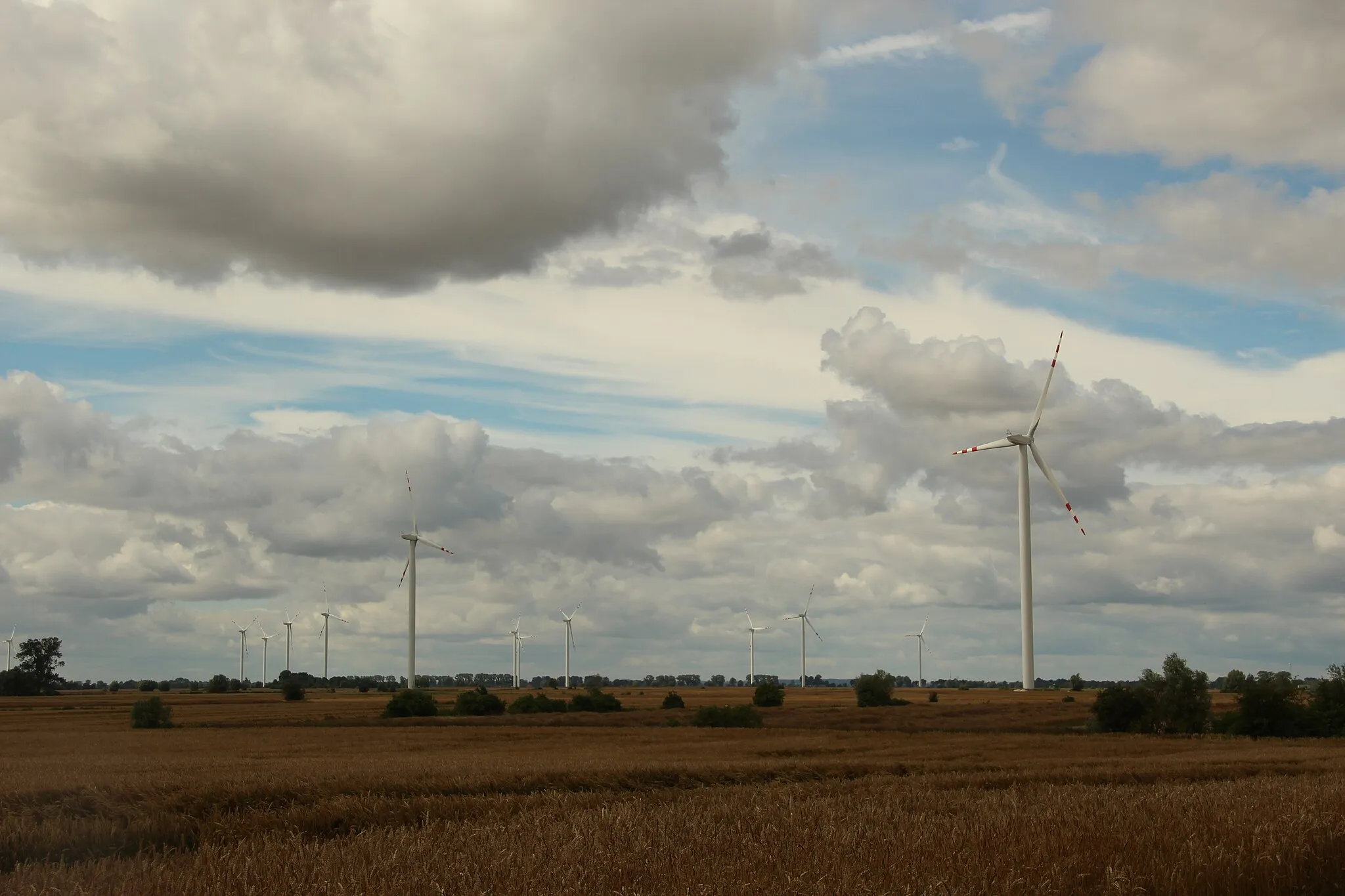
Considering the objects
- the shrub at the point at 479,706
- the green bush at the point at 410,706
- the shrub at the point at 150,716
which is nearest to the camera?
the shrub at the point at 150,716

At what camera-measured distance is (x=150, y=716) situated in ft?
333

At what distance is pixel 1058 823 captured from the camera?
693 inches

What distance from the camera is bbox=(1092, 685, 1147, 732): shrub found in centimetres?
9244

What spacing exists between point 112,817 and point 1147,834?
20.9m

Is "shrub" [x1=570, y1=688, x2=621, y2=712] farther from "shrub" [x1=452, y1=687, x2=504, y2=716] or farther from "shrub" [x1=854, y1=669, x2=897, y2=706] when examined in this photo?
"shrub" [x1=854, y1=669, x2=897, y2=706]

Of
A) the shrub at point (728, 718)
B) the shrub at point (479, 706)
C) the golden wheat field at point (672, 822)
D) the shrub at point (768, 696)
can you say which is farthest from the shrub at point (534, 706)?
the golden wheat field at point (672, 822)

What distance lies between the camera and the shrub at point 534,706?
12479 cm

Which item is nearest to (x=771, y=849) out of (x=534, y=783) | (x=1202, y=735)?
(x=534, y=783)

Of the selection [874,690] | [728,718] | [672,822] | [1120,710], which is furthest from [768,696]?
[672,822]

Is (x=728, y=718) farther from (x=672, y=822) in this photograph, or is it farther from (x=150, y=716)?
(x=672, y=822)

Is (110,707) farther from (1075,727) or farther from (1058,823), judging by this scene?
(1058,823)

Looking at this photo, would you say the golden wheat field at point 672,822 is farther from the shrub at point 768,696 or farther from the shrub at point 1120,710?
the shrub at point 768,696

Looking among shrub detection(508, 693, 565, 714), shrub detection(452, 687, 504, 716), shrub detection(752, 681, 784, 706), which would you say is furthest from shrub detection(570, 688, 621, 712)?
shrub detection(752, 681, 784, 706)

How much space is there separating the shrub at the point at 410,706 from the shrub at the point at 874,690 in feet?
188
